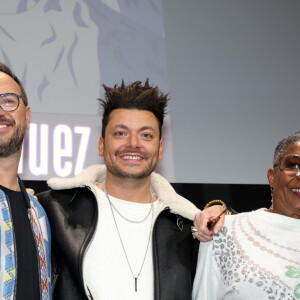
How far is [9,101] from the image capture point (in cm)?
210

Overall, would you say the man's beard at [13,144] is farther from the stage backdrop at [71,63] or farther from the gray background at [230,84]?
the gray background at [230,84]

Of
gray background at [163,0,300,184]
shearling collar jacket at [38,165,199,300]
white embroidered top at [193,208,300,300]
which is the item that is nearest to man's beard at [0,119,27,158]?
shearling collar jacket at [38,165,199,300]

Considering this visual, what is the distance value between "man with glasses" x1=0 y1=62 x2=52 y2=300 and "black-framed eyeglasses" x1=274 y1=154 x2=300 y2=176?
41.7 inches

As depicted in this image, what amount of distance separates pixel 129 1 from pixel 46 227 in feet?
7.39

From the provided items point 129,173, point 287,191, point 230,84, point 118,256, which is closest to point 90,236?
point 118,256

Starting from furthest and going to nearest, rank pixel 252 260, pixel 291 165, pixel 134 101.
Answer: pixel 134 101 → pixel 291 165 → pixel 252 260

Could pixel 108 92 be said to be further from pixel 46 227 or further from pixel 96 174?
pixel 46 227

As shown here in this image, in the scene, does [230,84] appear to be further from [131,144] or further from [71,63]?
[131,144]

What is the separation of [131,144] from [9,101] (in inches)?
23.1

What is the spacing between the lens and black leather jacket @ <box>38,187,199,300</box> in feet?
7.12

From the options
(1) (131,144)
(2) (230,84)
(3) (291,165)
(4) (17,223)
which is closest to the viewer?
(4) (17,223)

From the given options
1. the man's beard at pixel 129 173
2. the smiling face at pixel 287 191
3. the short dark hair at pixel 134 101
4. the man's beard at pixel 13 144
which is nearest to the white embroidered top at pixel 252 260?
the smiling face at pixel 287 191

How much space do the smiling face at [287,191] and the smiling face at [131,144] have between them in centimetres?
58

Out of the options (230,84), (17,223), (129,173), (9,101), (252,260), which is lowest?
(252,260)
